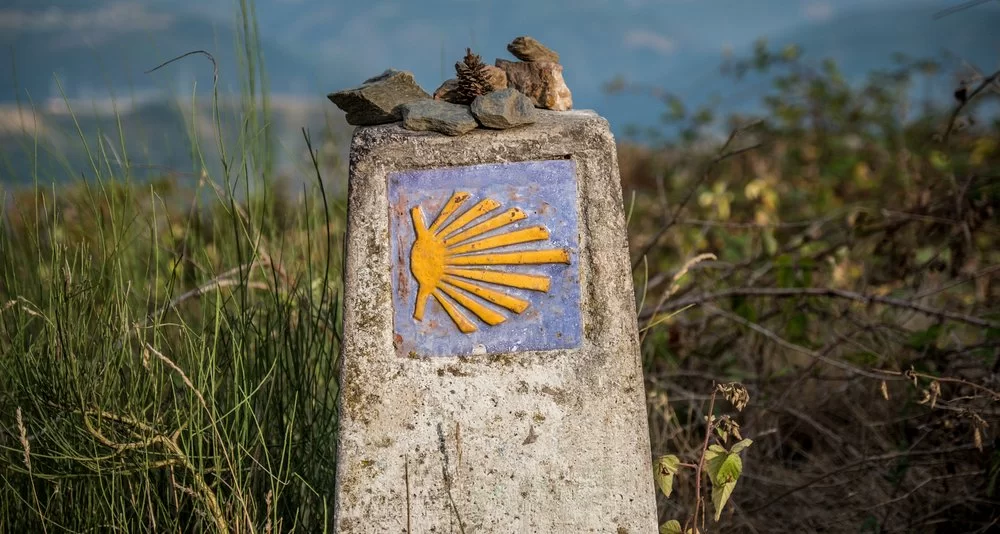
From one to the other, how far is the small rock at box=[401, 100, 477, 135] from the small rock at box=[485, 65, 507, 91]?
0.10 m

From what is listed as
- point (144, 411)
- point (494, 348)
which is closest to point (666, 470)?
point (494, 348)

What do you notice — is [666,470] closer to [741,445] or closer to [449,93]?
[741,445]

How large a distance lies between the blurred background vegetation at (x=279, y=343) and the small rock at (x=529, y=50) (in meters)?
0.47

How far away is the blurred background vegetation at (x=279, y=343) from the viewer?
1.96 metres

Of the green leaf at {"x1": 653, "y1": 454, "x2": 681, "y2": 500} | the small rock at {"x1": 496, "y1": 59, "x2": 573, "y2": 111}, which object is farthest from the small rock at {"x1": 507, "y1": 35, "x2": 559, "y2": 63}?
the green leaf at {"x1": 653, "y1": 454, "x2": 681, "y2": 500}

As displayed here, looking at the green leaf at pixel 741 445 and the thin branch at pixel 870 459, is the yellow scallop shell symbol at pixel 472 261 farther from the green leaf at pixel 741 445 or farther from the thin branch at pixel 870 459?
the thin branch at pixel 870 459

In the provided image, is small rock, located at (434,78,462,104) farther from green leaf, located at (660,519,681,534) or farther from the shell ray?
green leaf, located at (660,519,681,534)

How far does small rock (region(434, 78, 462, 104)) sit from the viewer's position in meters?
1.93

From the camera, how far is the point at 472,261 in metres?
1.79

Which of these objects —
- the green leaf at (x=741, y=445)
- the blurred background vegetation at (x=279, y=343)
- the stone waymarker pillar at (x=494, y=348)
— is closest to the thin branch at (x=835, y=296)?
the blurred background vegetation at (x=279, y=343)

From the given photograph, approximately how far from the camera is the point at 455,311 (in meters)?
1.79

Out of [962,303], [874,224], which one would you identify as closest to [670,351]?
[874,224]

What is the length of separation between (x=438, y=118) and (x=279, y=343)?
66cm

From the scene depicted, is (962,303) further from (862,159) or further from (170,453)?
(170,453)
